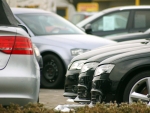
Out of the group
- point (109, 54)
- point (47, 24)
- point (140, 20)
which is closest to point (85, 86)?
point (109, 54)

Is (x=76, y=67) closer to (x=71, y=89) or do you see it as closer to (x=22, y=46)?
(x=71, y=89)

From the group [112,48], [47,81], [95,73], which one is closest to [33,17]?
[47,81]

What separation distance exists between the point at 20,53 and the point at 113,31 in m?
11.0

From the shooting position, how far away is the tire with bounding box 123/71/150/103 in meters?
8.62

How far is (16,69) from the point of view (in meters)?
7.53

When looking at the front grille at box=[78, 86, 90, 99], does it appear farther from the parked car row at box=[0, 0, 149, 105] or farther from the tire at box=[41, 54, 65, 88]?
the tire at box=[41, 54, 65, 88]

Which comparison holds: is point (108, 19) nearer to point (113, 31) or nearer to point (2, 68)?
point (113, 31)

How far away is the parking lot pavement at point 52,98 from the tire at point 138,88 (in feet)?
7.41

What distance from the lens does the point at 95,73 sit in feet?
29.9

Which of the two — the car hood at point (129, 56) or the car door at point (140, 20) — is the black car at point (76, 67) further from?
the car door at point (140, 20)

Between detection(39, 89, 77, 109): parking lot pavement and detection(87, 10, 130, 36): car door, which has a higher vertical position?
detection(87, 10, 130, 36): car door

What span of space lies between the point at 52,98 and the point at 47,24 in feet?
12.6

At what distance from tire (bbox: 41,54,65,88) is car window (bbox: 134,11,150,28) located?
15.1ft

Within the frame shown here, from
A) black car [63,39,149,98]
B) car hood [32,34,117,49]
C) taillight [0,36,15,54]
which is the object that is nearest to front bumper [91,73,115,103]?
black car [63,39,149,98]
